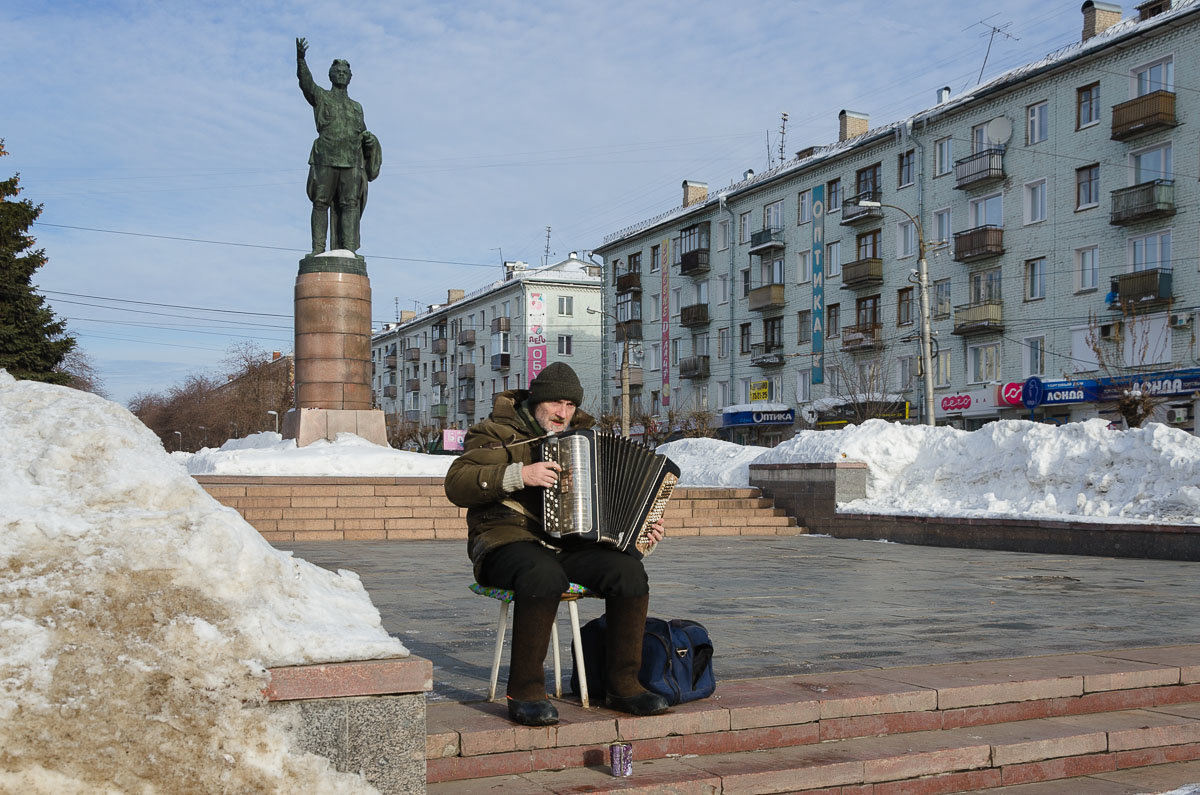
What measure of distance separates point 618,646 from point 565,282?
232ft

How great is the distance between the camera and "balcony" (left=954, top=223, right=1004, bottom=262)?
3828 cm

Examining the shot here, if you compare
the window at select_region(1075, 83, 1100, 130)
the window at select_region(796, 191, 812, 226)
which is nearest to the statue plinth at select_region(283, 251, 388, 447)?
the window at select_region(1075, 83, 1100, 130)

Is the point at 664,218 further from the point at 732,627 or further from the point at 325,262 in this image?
the point at 732,627

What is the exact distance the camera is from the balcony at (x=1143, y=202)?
32.8 metres

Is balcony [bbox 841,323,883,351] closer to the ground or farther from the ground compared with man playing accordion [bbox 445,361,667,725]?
farther from the ground

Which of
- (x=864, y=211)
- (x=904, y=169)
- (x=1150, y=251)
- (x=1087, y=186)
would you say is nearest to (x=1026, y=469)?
(x=1150, y=251)

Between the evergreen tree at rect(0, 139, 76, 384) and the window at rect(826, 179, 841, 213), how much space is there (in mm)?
29807

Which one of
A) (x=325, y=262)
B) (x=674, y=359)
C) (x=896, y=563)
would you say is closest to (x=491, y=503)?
(x=896, y=563)

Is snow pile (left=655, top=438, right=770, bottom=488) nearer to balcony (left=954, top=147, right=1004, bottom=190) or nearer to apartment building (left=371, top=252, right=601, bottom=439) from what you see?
balcony (left=954, top=147, right=1004, bottom=190)

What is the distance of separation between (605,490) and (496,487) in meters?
0.49

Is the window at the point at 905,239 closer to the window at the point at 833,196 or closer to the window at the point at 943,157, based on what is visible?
the window at the point at 943,157

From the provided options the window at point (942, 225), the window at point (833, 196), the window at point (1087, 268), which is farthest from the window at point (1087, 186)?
the window at point (833, 196)

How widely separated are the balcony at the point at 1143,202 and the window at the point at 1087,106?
2.83 m

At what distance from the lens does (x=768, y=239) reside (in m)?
49.9
